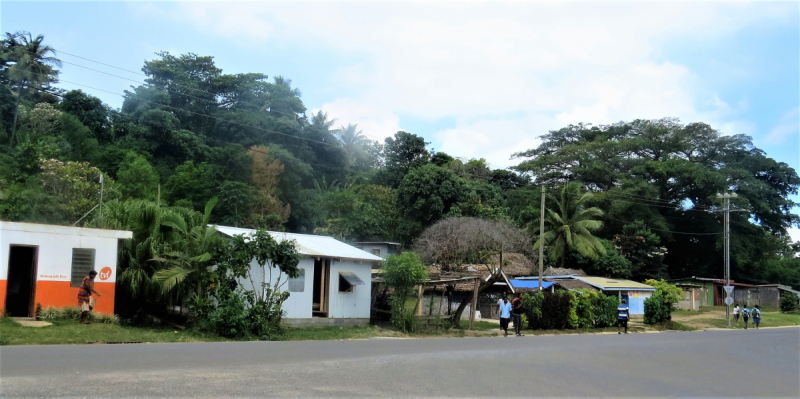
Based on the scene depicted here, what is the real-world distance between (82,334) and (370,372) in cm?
788

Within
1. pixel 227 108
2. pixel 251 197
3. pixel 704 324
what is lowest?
pixel 704 324

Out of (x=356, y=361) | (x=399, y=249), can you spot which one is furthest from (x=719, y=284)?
(x=356, y=361)

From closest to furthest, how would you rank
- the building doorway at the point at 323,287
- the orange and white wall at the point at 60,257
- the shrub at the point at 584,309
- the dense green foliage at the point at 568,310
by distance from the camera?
the orange and white wall at the point at 60,257, the building doorway at the point at 323,287, the dense green foliage at the point at 568,310, the shrub at the point at 584,309

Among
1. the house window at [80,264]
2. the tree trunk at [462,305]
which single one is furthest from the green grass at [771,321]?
the house window at [80,264]

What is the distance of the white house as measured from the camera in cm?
2169

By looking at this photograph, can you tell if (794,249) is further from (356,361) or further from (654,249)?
(356,361)

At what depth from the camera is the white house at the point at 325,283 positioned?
21688mm

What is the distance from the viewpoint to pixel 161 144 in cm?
5319

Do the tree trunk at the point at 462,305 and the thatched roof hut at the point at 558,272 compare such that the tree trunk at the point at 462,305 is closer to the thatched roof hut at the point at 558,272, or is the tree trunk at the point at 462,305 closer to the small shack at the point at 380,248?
the small shack at the point at 380,248

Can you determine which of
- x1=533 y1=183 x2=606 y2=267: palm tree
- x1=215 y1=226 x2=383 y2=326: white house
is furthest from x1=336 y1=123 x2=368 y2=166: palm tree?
x1=215 y1=226 x2=383 y2=326: white house

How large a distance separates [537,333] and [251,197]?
23646 mm

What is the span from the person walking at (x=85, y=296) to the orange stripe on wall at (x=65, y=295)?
0.75 meters

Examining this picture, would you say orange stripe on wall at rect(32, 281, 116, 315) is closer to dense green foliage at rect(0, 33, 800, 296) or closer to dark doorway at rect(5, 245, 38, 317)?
dark doorway at rect(5, 245, 38, 317)

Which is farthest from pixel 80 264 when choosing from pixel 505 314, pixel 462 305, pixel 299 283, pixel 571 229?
pixel 571 229
